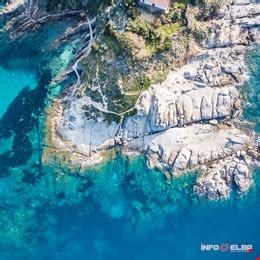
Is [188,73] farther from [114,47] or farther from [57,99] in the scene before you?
[57,99]

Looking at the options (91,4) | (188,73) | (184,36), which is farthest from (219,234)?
(91,4)

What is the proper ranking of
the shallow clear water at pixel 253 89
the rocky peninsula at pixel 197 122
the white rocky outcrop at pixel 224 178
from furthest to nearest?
the white rocky outcrop at pixel 224 178 → the shallow clear water at pixel 253 89 → the rocky peninsula at pixel 197 122

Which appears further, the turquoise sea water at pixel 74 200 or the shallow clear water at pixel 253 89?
the turquoise sea water at pixel 74 200

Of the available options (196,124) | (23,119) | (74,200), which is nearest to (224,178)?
(196,124)

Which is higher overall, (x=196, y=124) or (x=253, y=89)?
(x=253, y=89)

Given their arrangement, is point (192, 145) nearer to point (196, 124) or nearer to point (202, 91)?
point (196, 124)

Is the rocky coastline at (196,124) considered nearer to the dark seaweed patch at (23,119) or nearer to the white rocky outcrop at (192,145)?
the white rocky outcrop at (192,145)

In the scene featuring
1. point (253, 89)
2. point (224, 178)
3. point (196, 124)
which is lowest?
point (224, 178)
